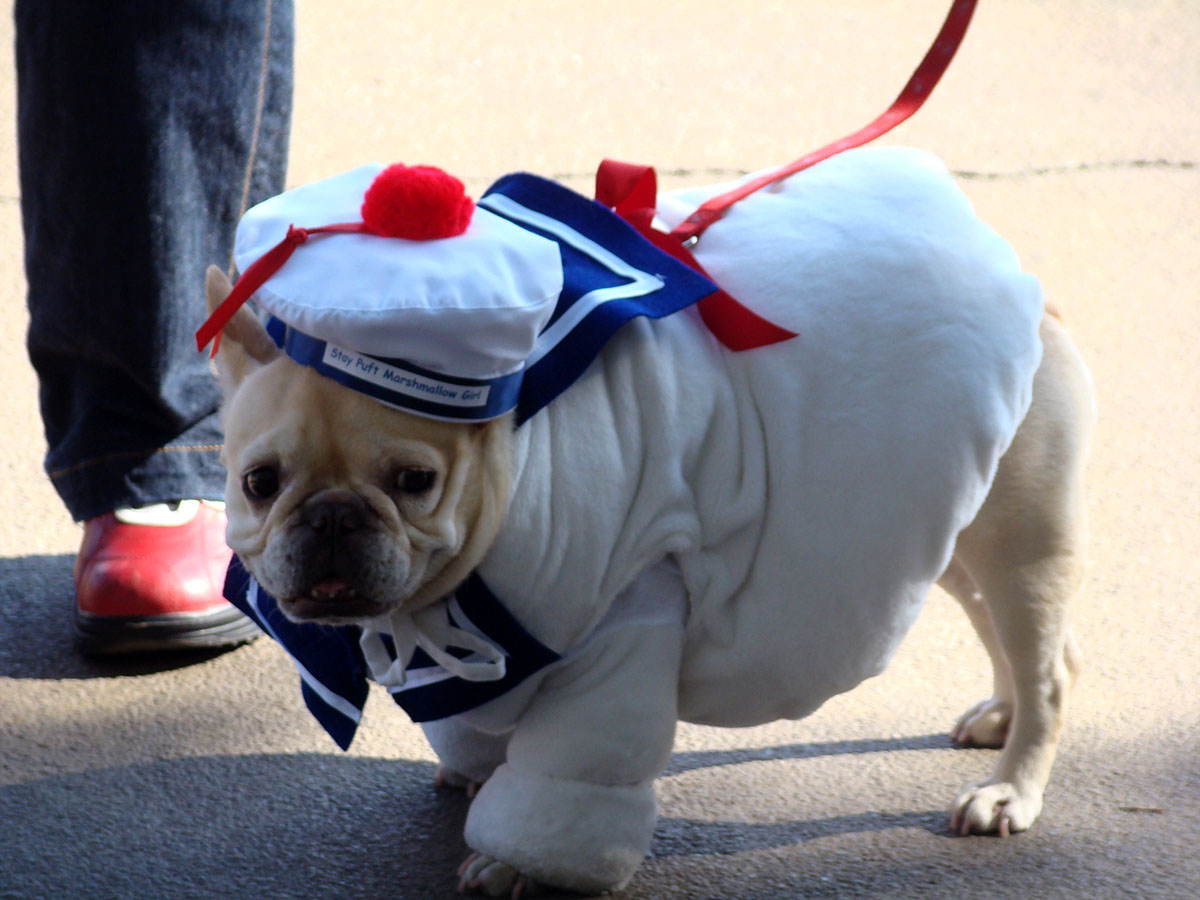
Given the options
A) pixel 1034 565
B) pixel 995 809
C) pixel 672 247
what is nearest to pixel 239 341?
pixel 672 247

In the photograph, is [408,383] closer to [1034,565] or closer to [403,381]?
[403,381]

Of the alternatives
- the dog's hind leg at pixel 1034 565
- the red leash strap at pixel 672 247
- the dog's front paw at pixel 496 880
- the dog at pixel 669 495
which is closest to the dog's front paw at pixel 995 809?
the dog's hind leg at pixel 1034 565

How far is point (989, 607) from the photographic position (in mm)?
1976

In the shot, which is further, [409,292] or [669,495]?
[669,495]

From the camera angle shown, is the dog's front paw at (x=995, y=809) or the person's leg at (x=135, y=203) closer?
the dog's front paw at (x=995, y=809)

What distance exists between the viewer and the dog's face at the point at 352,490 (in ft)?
5.09

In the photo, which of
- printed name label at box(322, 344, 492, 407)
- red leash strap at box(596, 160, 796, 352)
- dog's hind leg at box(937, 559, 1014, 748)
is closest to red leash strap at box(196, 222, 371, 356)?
printed name label at box(322, 344, 492, 407)

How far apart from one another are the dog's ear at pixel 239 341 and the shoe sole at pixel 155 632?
0.82 m

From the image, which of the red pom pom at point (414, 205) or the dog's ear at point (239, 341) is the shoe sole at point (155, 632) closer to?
the dog's ear at point (239, 341)

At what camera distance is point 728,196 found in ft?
6.13

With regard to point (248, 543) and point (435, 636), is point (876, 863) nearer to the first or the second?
point (435, 636)

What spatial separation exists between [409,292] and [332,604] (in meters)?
0.38

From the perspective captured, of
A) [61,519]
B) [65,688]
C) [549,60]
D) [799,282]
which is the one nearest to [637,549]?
[799,282]

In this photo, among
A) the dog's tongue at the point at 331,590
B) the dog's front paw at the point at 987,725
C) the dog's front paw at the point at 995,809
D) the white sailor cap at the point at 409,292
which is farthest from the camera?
the dog's front paw at the point at 987,725
